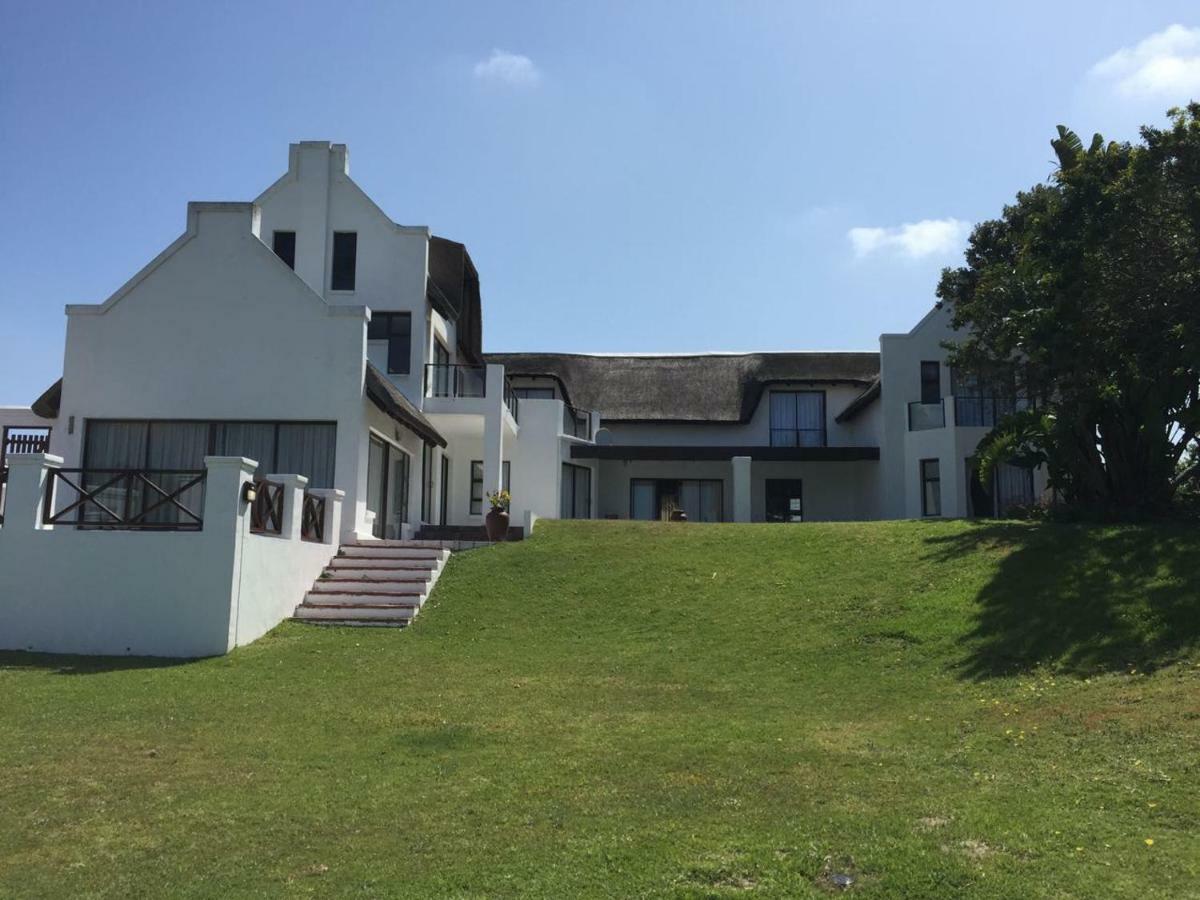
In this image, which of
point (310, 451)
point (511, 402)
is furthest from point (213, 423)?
point (511, 402)

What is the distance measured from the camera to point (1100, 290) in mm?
16250

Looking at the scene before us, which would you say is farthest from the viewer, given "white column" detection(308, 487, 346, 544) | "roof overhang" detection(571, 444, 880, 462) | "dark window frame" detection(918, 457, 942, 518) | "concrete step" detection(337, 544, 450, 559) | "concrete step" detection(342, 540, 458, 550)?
"roof overhang" detection(571, 444, 880, 462)

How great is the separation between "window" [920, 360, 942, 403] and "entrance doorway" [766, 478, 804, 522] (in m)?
5.66

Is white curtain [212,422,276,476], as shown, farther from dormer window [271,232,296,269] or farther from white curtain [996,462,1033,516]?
white curtain [996,462,1033,516]

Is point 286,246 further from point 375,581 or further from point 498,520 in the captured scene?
point 375,581

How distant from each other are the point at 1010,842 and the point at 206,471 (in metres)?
11.6

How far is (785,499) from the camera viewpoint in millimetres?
33062

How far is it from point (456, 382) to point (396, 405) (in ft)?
15.9

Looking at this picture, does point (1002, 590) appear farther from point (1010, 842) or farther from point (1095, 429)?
point (1010, 842)

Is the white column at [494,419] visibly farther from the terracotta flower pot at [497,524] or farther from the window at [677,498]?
the window at [677,498]

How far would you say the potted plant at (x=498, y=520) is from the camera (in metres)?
20.9

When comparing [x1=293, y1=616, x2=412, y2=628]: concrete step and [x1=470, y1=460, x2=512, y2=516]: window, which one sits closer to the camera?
[x1=293, y1=616, x2=412, y2=628]: concrete step

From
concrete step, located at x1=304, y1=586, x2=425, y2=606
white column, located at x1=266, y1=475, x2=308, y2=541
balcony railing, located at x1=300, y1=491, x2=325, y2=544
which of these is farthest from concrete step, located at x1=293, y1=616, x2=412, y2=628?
balcony railing, located at x1=300, y1=491, x2=325, y2=544

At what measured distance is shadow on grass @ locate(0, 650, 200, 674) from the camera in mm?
12281
